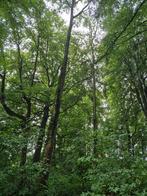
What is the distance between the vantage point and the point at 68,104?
1392 centimetres

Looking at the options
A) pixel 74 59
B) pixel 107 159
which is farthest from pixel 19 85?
pixel 107 159

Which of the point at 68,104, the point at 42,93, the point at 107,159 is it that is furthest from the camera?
the point at 68,104

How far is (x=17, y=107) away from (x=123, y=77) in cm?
Answer: 675

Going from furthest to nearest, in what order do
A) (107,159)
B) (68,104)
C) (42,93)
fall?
(68,104)
(42,93)
(107,159)

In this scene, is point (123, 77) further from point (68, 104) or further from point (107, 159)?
point (107, 159)

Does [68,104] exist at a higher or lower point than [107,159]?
higher

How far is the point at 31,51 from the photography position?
13492 mm

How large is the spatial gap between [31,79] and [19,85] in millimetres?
1435

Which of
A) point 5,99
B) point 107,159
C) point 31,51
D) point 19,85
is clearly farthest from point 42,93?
point 107,159

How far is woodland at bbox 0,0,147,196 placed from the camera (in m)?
5.70

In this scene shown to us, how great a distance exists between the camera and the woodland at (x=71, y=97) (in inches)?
224

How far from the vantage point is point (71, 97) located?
13.7 metres

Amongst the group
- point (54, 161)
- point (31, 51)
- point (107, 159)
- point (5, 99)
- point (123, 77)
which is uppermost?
point (31, 51)

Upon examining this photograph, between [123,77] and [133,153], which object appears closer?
[133,153]
